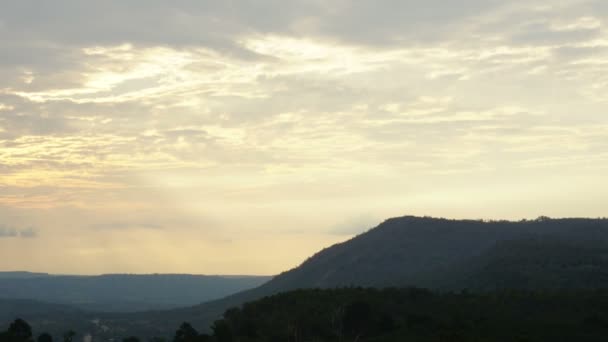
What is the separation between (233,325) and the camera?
14512cm

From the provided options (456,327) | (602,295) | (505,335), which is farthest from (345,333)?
(602,295)

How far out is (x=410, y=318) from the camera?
134125mm

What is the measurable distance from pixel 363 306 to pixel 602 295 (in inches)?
1933

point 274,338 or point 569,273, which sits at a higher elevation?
point 569,273

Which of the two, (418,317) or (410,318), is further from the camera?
(418,317)

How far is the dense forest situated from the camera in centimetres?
12062

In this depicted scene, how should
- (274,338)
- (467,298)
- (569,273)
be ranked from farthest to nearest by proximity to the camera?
(569,273), (467,298), (274,338)

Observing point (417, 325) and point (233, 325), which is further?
point (233, 325)

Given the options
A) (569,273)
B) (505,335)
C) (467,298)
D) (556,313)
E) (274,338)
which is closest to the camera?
(505,335)

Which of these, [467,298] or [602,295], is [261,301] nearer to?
[467,298]

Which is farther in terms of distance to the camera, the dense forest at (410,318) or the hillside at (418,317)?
the dense forest at (410,318)

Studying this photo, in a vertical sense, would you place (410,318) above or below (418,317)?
below

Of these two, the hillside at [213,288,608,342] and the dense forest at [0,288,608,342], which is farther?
the dense forest at [0,288,608,342]

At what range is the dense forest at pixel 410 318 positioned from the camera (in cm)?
12062
